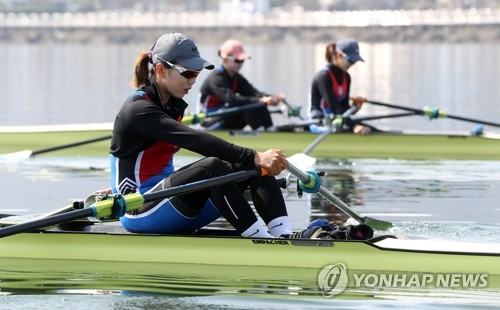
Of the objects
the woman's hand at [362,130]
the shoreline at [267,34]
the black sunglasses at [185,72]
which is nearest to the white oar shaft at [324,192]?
the black sunglasses at [185,72]

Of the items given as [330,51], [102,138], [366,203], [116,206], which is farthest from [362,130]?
[116,206]

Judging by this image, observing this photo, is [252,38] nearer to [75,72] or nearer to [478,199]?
[75,72]

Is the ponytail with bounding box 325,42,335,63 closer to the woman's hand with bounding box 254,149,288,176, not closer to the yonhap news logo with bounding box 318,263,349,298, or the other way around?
the woman's hand with bounding box 254,149,288,176

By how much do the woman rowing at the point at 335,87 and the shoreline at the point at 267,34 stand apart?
133 meters

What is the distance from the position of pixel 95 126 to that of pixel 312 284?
10.4 m

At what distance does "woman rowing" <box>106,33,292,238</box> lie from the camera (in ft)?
32.0

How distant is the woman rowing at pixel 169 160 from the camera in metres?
9.76

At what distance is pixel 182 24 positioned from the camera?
6590 inches

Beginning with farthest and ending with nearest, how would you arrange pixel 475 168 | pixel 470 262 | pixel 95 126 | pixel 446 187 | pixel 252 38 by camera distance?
pixel 252 38 < pixel 95 126 < pixel 475 168 < pixel 446 187 < pixel 470 262

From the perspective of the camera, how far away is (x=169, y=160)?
33.5 feet

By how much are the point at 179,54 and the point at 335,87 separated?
917cm

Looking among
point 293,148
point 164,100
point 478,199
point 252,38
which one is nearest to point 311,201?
point 478,199

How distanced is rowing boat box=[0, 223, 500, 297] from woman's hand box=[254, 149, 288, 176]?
54 centimetres

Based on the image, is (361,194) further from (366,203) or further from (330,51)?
(330,51)
